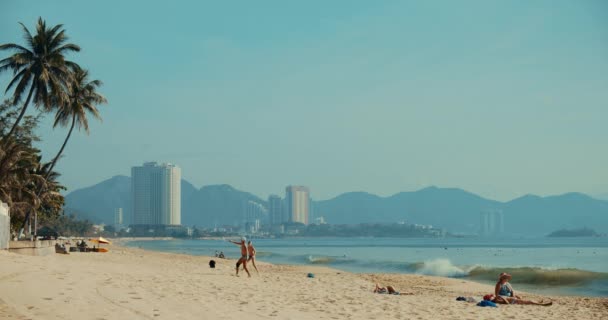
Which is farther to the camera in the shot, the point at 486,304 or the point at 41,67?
the point at 41,67

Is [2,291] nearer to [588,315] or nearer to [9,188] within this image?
[588,315]

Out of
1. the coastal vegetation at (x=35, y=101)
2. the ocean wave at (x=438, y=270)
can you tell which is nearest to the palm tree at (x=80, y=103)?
the coastal vegetation at (x=35, y=101)

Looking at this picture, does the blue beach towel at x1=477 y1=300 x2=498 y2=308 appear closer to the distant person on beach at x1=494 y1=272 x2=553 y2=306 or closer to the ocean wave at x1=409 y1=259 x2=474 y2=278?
the distant person on beach at x1=494 y1=272 x2=553 y2=306

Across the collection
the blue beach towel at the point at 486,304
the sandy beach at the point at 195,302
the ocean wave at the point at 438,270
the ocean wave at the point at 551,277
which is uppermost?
the sandy beach at the point at 195,302

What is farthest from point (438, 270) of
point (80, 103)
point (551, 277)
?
Answer: point (80, 103)

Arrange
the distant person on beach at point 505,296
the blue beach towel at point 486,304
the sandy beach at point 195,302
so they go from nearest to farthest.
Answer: the sandy beach at point 195,302
the blue beach towel at point 486,304
the distant person on beach at point 505,296

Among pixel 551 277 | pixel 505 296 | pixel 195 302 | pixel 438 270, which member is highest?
pixel 195 302

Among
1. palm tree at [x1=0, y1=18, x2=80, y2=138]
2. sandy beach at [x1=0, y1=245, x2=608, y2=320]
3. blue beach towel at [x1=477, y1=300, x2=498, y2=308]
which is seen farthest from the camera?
palm tree at [x1=0, y1=18, x2=80, y2=138]

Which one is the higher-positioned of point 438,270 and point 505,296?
point 505,296

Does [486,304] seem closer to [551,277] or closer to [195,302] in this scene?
[195,302]

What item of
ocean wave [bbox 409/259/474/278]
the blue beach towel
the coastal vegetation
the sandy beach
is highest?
the coastal vegetation

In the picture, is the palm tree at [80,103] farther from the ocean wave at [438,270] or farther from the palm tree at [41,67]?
the ocean wave at [438,270]

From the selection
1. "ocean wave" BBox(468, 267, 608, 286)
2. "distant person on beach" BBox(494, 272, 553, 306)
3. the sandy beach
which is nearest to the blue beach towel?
the sandy beach

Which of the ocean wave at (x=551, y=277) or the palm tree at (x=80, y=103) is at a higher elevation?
the palm tree at (x=80, y=103)
